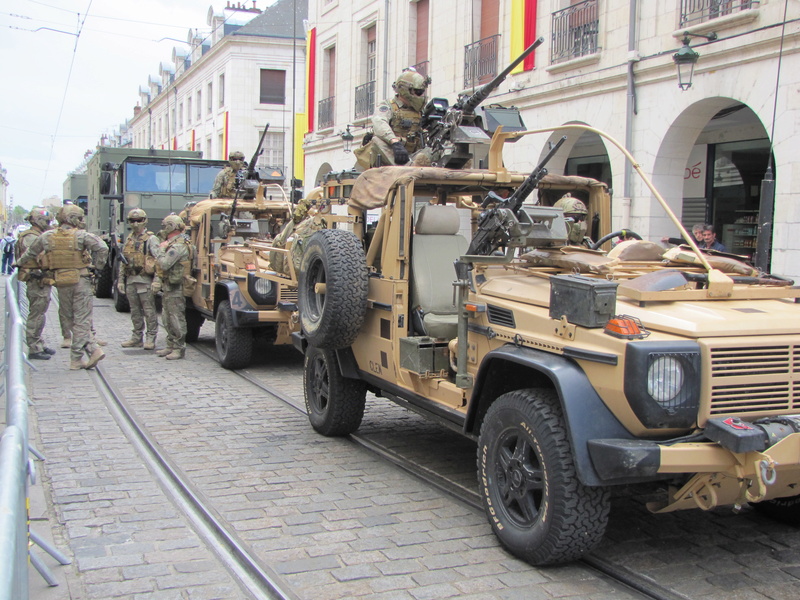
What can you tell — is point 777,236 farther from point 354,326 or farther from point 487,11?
point 487,11

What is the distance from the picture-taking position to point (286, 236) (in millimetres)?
9977

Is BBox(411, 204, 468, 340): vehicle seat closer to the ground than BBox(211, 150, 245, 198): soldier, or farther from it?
closer to the ground

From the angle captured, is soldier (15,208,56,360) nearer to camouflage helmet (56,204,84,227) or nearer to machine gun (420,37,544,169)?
camouflage helmet (56,204,84,227)

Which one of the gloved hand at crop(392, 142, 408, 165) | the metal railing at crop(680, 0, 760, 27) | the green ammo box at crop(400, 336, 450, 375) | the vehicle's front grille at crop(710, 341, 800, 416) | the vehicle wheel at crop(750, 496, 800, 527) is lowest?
the vehicle wheel at crop(750, 496, 800, 527)

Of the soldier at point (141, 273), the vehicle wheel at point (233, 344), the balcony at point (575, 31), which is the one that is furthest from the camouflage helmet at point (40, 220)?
the balcony at point (575, 31)

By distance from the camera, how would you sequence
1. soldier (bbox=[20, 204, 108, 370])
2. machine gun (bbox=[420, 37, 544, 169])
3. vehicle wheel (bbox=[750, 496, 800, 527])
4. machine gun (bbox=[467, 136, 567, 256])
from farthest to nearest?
1. soldier (bbox=[20, 204, 108, 370])
2. machine gun (bbox=[420, 37, 544, 169])
3. machine gun (bbox=[467, 136, 567, 256])
4. vehicle wheel (bbox=[750, 496, 800, 527])

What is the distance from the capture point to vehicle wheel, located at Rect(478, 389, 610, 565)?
394 cm

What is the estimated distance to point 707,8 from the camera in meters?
11.3

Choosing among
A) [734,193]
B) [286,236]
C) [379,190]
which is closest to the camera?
[379,190]

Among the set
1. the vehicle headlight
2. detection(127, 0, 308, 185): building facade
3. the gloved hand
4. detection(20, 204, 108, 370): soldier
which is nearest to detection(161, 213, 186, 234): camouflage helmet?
detection(20, 204, 108, 370): soldier

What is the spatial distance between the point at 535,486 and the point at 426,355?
4.78ft

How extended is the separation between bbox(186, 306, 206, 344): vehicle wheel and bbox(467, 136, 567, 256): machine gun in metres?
8.12

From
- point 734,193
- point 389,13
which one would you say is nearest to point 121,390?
point 734,193

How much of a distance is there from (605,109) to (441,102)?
7.15 metres
